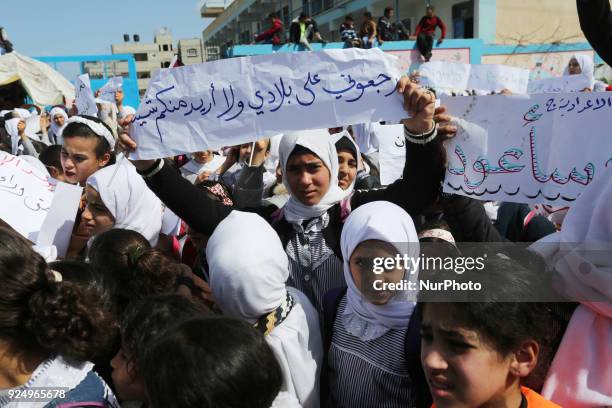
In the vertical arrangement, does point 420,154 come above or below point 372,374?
above

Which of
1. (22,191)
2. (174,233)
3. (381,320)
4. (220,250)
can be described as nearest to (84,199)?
(22,191)

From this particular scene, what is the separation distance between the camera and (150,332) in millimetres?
1366

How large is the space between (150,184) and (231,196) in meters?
1.01

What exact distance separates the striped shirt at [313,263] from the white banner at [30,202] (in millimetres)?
1076

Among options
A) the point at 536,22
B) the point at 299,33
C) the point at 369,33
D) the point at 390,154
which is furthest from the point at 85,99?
the point at 536,22

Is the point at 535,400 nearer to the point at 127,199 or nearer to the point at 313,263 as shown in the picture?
the point at 313,263

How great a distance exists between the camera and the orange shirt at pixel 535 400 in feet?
3.81

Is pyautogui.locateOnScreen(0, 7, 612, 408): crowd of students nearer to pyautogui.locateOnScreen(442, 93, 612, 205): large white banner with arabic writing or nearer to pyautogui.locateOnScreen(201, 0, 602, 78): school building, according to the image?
pyautogui.locateOnScreen(442, 93, 612, 205): large white banner with arabic writing

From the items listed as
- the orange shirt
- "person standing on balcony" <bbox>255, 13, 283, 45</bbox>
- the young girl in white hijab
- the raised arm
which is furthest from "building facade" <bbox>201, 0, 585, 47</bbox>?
the orange shirt

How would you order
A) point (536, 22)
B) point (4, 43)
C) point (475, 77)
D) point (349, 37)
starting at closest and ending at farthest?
1. point (475, 77)
2. point (4, 43)
3. point (349, 37)
4. point (536, 22)

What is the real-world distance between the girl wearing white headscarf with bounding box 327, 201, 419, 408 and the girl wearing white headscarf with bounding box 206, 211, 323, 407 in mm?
91

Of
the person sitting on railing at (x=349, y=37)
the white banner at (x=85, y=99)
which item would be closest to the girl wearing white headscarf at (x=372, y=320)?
the white banner at (x=85, y=99)

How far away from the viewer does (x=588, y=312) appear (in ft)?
3.87

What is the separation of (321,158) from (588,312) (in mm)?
1203
